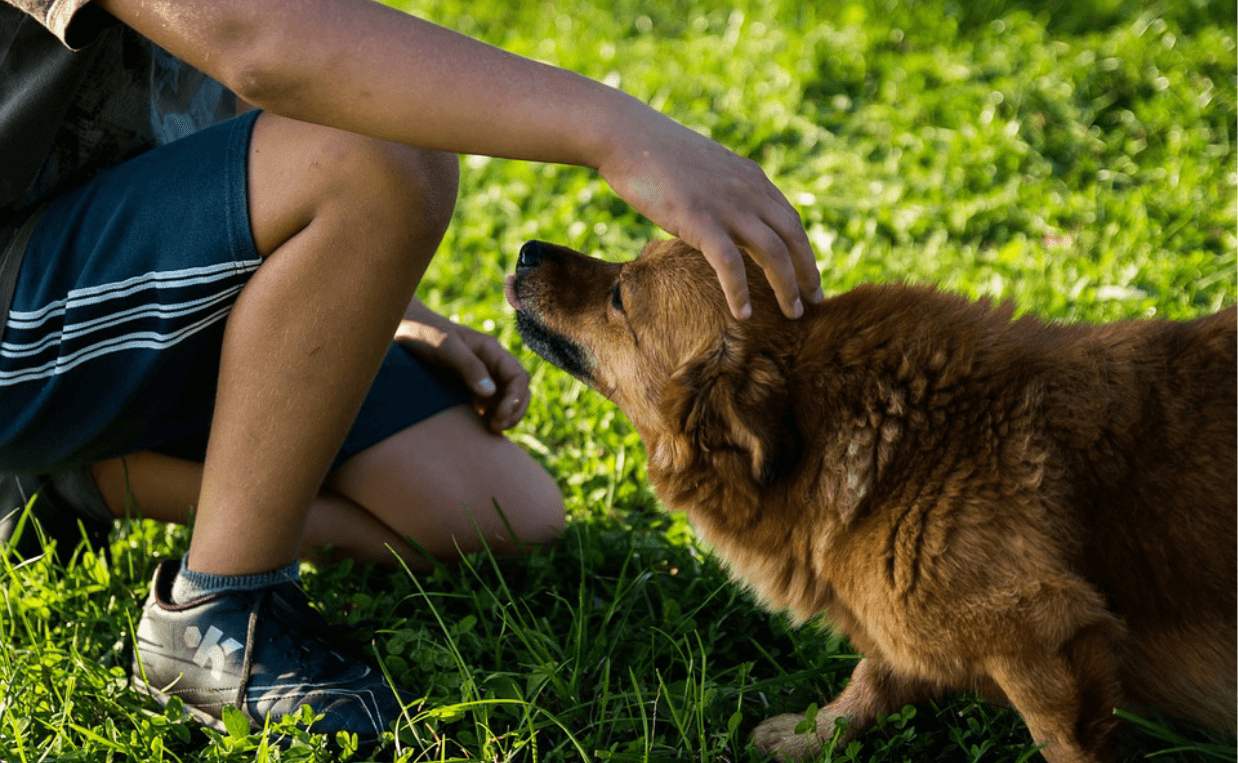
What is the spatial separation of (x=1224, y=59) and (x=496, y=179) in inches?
130

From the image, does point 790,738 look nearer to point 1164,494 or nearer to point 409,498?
point 1164,494

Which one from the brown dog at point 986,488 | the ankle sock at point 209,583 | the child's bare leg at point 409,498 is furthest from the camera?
the child's bare leg at point 409,498

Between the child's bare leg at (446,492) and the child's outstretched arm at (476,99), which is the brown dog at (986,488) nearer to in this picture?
the child's outstretched arm at (476,99)

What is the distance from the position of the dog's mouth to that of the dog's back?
3.47 feet

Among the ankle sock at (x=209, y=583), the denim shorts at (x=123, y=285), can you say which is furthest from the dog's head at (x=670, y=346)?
the ankle sock at (x=209, y=583)

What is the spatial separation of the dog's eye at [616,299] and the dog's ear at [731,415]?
0.28 meters

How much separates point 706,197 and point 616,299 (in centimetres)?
78

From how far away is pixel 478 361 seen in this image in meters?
3.28

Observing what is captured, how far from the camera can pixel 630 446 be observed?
352cm

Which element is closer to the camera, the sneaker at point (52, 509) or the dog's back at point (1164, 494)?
the dog's back at point (1164, 494)

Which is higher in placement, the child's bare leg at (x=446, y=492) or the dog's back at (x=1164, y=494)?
the dog's back at (x=1164, y=494)

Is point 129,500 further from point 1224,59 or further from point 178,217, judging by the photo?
point 1224,59

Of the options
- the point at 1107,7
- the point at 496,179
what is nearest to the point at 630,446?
the point at 496,179

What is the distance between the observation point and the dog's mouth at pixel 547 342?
2672mm
